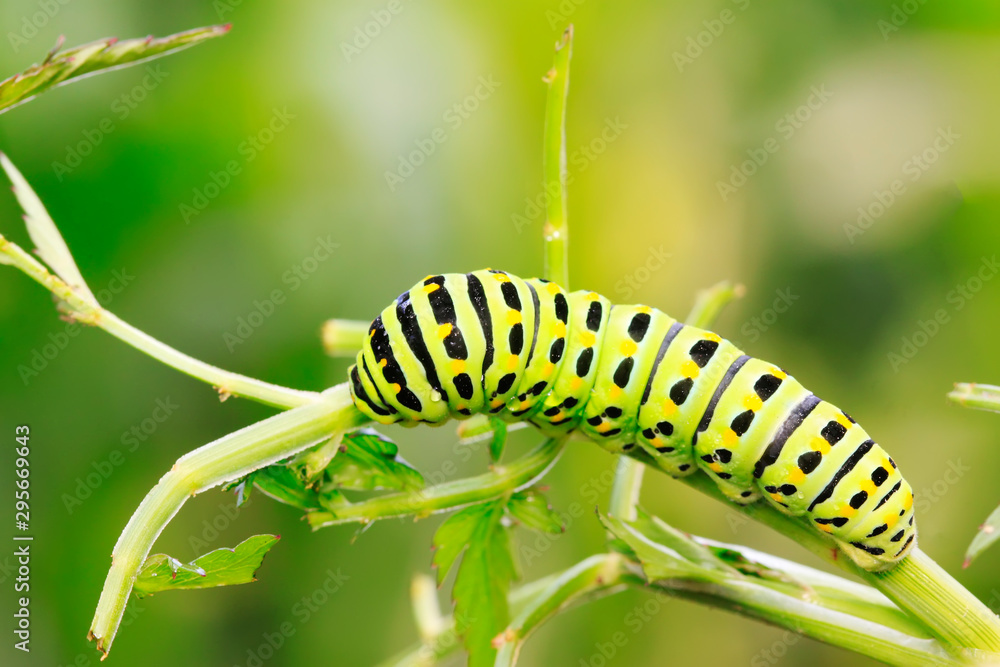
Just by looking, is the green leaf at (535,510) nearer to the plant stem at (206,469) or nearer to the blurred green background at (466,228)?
the plant stem at (206,469)

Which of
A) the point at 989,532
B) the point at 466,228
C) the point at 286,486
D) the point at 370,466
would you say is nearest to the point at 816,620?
the point at 989,532

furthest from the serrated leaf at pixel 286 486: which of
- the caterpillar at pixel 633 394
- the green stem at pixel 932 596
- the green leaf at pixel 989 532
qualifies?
the green leaf at pixel 989 532

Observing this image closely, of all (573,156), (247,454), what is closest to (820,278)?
(573,156)

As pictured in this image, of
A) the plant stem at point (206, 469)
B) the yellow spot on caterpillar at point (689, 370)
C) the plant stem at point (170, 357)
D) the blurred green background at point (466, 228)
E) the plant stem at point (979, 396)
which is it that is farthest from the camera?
the blurred green background at point (466, 228)

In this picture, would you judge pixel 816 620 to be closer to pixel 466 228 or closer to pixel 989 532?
pixel 989 532

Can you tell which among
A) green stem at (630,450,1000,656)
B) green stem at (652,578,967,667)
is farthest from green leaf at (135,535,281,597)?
green stem at (630,450,1000,656)

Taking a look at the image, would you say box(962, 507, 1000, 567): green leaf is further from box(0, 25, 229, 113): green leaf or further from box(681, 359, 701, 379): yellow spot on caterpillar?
box(0, 25, 229, 113): green leaf

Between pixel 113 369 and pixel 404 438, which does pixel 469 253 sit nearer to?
pixel 404 438
